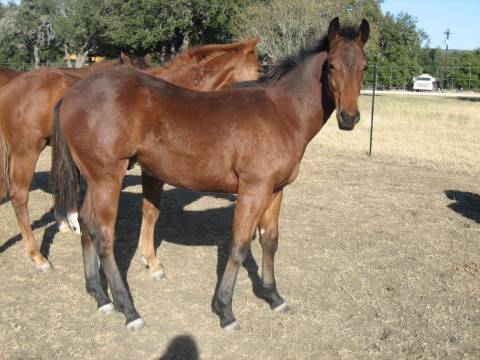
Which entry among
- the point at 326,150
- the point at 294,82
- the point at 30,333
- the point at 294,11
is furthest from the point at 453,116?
the point at 30,333

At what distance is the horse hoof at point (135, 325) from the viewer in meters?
3.51

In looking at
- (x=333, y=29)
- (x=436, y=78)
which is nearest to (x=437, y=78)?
(x=436, y=78)

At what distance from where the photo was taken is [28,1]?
4628 centimetres

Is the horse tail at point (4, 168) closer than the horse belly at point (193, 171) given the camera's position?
No

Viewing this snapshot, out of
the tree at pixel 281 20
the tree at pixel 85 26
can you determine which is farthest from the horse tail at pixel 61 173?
the tree at pixel 85 26

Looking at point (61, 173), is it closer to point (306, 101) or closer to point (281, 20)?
point (306, 101)

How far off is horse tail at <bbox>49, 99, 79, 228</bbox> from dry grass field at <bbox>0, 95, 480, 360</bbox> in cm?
70

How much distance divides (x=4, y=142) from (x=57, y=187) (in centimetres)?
114

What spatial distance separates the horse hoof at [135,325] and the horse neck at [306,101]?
1.80 m

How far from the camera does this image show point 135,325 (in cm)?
352

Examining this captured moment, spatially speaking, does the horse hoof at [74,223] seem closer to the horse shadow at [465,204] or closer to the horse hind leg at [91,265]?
the horse hind leg at [91,265]

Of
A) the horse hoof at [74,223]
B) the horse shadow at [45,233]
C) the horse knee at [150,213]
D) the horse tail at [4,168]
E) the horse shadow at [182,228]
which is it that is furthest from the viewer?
the horse hoof at [74,223]

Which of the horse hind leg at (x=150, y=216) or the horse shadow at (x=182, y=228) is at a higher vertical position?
the horse hind leg at (x=150, y=216)

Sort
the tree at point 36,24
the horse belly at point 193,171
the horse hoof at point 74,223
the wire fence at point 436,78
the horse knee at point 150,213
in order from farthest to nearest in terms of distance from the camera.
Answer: the tree at point 36,24
the wire fence at point 436,78
the horse hoof at point 74,223
the horse knee at point 150,213
the horse belly at point 193,171
